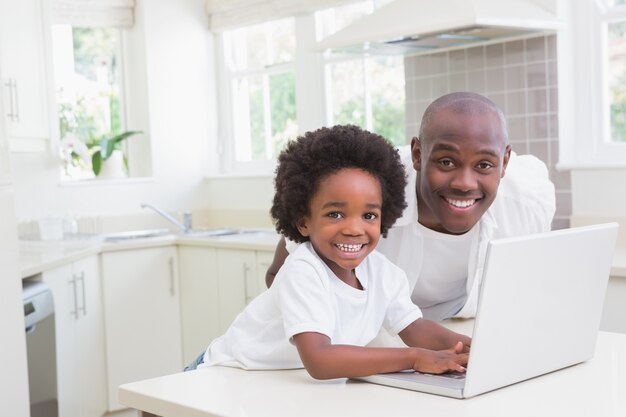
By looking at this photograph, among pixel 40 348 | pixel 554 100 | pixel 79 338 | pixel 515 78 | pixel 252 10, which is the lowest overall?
pixel 79 338

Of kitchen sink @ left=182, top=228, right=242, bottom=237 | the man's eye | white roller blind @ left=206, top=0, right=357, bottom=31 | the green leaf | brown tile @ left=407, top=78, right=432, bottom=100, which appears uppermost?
white roller blind @ left=206, top=0, right=357, bottom=31

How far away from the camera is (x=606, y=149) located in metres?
3.64

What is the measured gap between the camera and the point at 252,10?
502 centimetres

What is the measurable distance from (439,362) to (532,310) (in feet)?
0.55

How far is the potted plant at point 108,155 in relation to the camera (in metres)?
4.98

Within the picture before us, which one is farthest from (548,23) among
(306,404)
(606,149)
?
(306,404)

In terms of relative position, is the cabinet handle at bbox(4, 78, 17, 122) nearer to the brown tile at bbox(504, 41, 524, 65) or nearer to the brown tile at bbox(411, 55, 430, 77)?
the brown tile at bbox(411, 55, 430, 77)

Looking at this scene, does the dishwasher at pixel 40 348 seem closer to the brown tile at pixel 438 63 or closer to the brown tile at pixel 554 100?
the brown tile at pixel 438 63

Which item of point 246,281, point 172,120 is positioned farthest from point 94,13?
point 246,281

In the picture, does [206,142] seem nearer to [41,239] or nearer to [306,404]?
[41,239]

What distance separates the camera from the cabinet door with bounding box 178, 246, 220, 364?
4422 millimetres

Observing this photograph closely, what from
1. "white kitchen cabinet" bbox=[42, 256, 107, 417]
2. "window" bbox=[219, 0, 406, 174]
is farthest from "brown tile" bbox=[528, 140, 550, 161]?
"white kitchen cabinet" bbox=[42, 256, 107, 417]

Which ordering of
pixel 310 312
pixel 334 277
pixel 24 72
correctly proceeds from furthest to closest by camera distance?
pixel 24 72 → pixel 334 277 → pixel 310 312

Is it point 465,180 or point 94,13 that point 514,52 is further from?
point 94,13
